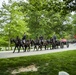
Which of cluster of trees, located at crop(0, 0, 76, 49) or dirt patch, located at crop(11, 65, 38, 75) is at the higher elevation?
cluster of trees, located at crop(0, 0, 76, 49)

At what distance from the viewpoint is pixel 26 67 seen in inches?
520

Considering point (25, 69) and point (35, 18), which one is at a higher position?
point (35, 18)

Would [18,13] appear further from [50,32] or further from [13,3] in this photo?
[50,32]

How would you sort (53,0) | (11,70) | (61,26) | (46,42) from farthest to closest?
(61,26) → (46,42) → (53,0) → (11,70)

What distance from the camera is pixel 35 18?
213 ft

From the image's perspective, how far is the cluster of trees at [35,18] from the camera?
17.5 metres

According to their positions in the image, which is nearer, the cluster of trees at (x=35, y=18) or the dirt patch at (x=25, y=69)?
the dirt patch at (x=25, y=69)

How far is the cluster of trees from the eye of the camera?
1745cm

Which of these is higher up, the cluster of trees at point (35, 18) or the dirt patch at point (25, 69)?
the cluster of trees at point (35, 18)

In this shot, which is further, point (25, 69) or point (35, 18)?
point (35, 18)

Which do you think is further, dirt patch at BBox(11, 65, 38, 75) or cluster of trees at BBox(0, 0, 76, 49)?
cluster of trees at BBox(0, 0, 76, 49)

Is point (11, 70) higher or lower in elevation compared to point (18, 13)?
lower

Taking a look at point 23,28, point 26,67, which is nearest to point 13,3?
point 23,28

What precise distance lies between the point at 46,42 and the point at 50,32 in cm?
3293
